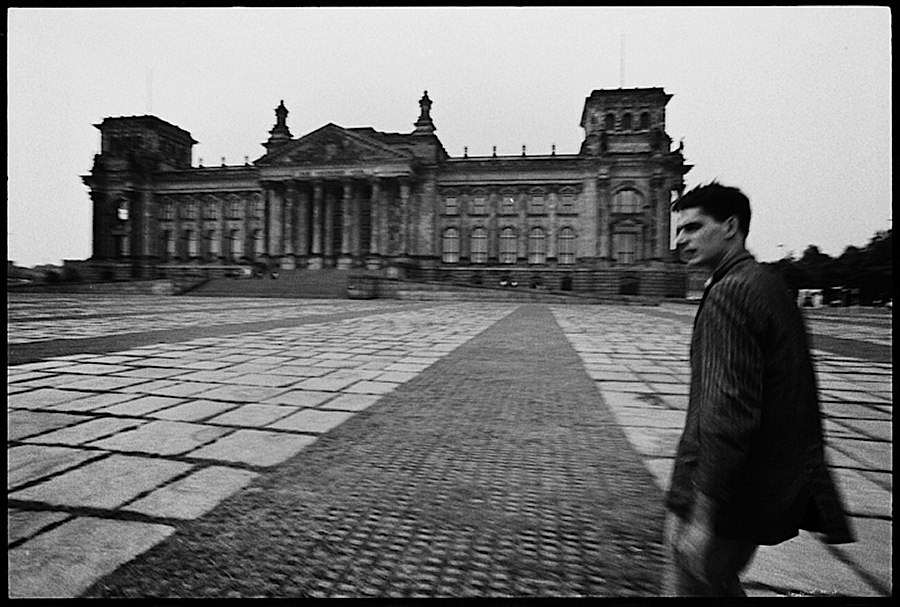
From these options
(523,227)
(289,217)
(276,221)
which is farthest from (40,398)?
(276,221)

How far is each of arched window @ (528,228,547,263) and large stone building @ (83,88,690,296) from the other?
0.29ft

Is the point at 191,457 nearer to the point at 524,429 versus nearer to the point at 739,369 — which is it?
the point at 524,429

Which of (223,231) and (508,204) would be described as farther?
(223,231)

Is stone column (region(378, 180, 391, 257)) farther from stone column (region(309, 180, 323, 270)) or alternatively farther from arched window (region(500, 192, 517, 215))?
arched window (region(500, 192, 517, 215))

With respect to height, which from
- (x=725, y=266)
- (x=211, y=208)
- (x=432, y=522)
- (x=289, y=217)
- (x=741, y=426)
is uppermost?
(x=211, y=208)

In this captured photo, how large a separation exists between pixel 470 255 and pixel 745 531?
1911 inches

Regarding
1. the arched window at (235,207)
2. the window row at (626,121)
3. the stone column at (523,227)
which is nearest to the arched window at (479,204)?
the stone column at (523,227)

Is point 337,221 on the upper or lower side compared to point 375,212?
lower

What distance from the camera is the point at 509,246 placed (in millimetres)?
49750

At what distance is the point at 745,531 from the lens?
152cm

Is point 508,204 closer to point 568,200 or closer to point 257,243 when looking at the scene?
point 568,200

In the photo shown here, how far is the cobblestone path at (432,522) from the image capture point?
6.93 feet

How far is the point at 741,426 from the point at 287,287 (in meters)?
38.2

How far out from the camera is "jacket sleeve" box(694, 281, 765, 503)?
147 cm
